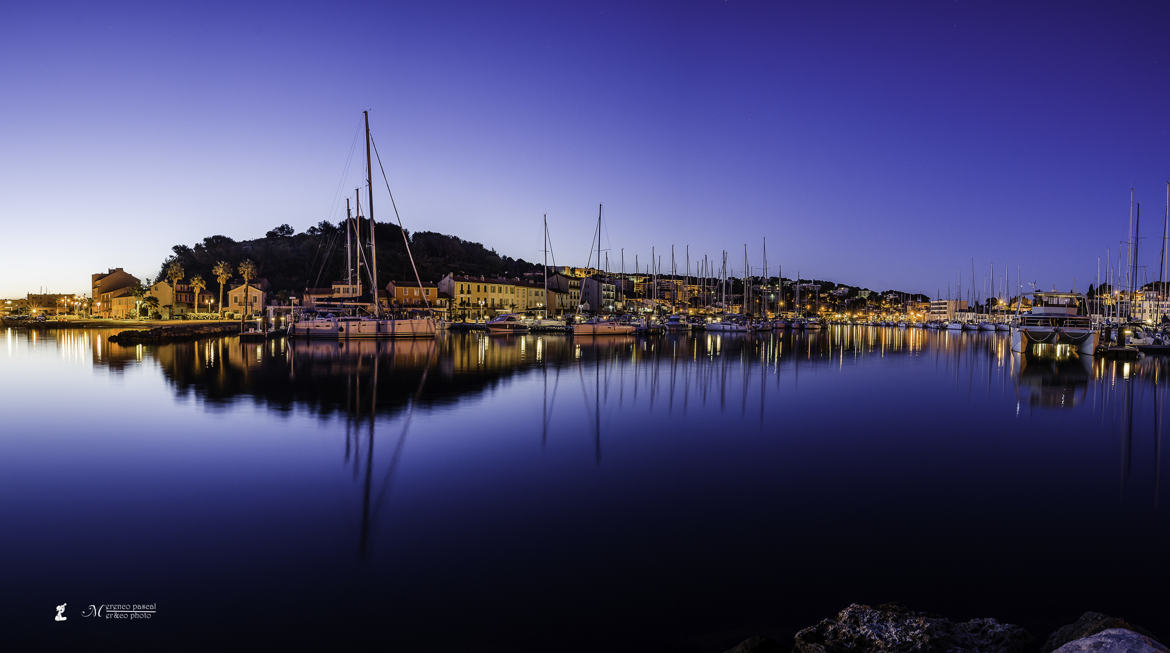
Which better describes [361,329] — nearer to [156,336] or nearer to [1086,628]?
[156,336]

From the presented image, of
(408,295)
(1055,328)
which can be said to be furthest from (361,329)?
(408,295)

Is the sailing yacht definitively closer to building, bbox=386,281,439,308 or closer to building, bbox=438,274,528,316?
building, bbox=438,274,528,316

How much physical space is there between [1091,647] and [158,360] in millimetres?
30688

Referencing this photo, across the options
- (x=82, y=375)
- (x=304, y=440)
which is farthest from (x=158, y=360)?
(x=304, y=440)

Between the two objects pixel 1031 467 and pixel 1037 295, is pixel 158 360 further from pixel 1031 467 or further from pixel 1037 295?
pixel 1037 295

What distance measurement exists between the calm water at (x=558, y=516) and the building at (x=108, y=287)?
97029 millimetres

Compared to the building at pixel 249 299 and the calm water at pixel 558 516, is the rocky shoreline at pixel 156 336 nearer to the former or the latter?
the calm water at pixel 558 516

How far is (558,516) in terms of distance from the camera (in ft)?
22.4

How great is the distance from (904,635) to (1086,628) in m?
1.02

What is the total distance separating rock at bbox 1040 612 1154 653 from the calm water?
84 cm

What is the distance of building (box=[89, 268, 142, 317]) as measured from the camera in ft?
303

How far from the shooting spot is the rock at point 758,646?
3.86m

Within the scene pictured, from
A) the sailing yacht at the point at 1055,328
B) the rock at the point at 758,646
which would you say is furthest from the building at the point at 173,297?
the rock at the point at 758,646

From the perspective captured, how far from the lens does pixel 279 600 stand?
4770 mm
